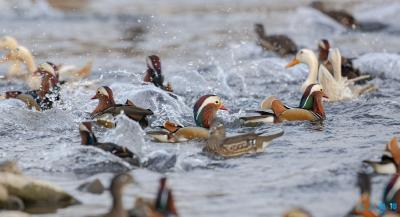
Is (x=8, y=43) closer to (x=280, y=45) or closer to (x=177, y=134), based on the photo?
(x=280, y=45)

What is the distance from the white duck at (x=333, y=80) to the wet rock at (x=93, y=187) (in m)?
5.40

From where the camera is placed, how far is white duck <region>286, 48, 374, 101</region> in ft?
41.8

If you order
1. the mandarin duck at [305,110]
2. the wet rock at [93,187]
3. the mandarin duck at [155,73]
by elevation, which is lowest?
the wet rock at [93,187]

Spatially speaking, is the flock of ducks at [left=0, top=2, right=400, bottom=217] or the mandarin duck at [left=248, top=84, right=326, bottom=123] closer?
the flock of ducks at [left=0, top=2, right=400, bottom=217]

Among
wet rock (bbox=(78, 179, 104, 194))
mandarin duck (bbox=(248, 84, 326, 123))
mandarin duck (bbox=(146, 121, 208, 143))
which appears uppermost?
mandarin duck (bbox=(248, 84, 326, 123))

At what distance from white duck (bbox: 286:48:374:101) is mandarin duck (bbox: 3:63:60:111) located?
11.4ft

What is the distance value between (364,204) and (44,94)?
623 cm

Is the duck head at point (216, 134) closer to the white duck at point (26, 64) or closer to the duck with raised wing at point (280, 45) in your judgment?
the white duck at point (26, 64)

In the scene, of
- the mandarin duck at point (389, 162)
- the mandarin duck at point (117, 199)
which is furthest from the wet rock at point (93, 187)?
the mandarin duck at point (389, 162)

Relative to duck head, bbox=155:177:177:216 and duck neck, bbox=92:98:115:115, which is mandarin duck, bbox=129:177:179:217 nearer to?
Result: duck head, bbox=155:177:177:216

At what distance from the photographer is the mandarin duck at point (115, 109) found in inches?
416

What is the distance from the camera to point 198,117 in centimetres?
1045

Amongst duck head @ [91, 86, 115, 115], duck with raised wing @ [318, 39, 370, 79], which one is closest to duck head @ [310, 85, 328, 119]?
duck head @ [91, 86, 115, 115]

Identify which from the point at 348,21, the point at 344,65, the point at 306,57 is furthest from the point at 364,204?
the point at 348,21
